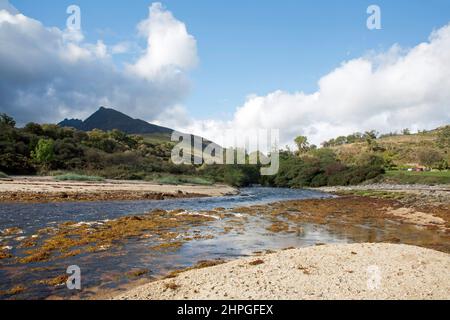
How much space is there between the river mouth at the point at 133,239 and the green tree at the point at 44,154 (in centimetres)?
4333

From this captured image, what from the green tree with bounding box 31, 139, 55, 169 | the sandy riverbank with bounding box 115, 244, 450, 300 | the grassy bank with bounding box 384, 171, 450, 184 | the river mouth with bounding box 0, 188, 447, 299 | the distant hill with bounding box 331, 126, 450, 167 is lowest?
the river mouth with bounding box 0, 188, 447, 299

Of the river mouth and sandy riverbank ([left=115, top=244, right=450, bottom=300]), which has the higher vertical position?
sandy riverbank ([left=115, top=244, right=450, bottom=300])

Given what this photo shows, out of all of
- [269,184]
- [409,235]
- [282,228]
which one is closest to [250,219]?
[282,228]

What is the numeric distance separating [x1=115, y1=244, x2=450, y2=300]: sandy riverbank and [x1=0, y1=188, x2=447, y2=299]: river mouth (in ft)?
7.13

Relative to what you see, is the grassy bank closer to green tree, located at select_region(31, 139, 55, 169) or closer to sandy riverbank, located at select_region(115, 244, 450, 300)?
sandy riverbank, located at select_region(115, 244, 450, 300)

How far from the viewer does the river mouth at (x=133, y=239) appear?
11.4 m

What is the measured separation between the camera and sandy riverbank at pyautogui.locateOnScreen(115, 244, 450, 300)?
30.6 feet

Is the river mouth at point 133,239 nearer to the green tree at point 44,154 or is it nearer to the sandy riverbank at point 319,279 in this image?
the sandy riverbank at point 319,279

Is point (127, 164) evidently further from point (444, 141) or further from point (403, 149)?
point (444, 141)

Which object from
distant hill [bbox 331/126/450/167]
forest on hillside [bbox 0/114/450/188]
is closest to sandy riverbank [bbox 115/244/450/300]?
forest on hillside [bbox 0/114/450/188]

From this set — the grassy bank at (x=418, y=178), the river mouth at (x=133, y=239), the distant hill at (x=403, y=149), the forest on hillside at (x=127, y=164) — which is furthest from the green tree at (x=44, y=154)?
the distant hill at (x=403, y=149)

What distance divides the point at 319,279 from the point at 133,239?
11.0 m

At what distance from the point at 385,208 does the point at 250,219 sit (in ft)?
60.1
